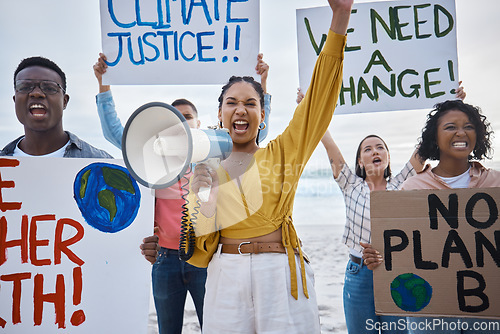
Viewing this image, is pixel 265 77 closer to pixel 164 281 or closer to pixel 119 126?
pixel 119 126

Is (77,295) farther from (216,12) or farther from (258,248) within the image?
(216,12)

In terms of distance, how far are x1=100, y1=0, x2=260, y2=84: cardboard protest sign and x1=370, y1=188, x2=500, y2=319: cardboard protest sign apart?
112 cm

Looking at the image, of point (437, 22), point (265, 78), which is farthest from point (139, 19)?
point (437, 22)

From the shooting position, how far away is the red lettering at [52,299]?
6.61 feet

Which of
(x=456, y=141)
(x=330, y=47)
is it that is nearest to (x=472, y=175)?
(x=456, y=141)

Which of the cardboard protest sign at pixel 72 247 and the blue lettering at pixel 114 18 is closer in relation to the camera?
the cardboard protest sign at pixel 72 247

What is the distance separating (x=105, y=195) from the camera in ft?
6.99

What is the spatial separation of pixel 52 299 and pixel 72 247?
0.25 m

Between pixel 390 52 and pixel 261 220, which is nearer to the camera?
pixel 261 220

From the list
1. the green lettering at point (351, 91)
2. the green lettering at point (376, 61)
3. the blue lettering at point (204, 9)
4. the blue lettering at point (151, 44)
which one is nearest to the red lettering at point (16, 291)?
the blue lettering at point (151, 44)

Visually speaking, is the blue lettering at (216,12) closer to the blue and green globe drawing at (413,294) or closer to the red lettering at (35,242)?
the red lettering at (35,242)

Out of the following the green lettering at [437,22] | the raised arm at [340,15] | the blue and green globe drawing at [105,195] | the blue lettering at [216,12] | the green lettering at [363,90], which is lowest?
the blue and green globe drawing at [105,195]

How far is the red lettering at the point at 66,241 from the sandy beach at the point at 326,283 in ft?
3.65

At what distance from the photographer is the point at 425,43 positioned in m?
2.47
